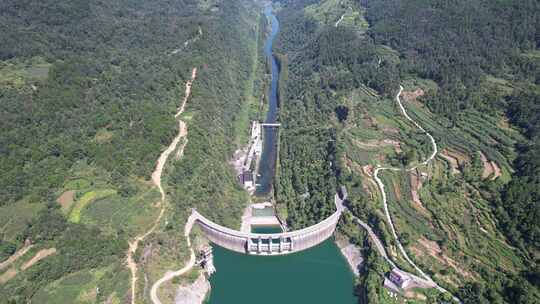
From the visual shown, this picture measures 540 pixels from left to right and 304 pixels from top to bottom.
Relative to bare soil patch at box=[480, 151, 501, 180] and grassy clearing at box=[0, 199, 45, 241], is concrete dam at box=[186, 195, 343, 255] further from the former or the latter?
bare soil patch at box=[480, 151, 501, 180]

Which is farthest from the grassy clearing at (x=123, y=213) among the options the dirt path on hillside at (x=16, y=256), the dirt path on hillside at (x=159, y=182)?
the dirt path on hillside at (x=16, y=256)

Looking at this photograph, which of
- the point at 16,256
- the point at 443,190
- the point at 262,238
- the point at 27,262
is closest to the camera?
the point at 27,262

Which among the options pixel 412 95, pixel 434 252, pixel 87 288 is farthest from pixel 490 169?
pixel 87 288

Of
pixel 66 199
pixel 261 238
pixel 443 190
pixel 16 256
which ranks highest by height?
pixel 66 199

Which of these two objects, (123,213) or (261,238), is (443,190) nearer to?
(261,238)

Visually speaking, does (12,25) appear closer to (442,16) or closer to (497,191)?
(497,191)

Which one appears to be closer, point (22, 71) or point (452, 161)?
point (452, 161)

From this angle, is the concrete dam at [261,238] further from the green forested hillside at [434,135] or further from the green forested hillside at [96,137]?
the green forested hillside at [434,135]
